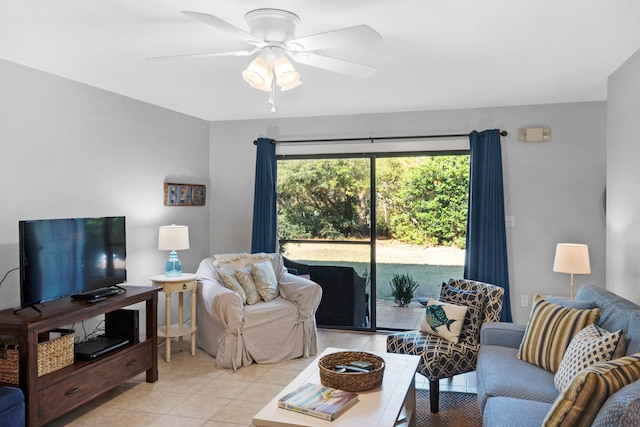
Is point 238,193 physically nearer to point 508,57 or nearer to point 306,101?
point 306,101

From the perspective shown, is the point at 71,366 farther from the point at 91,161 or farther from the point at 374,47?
the point at 374,47

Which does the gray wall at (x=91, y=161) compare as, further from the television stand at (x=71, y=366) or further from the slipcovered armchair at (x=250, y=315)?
the slipcovered armchair at (x=250, y=315)

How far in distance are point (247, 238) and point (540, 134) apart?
3.36 metres

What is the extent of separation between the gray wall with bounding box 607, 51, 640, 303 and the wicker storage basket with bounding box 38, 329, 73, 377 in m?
3.71

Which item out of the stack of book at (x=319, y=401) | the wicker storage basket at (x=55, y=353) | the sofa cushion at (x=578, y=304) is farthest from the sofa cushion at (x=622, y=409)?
the wicker storage basket at (x=55, y=353)

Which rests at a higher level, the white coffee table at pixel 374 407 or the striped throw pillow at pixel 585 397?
the striped throw pillow at pixel 585 397

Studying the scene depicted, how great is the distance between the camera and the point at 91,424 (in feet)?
10.6

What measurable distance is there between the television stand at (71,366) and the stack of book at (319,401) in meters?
1.49

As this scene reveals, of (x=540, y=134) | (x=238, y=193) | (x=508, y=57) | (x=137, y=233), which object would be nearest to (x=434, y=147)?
(x=540, y=134)

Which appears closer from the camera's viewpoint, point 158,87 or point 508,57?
point 508,57

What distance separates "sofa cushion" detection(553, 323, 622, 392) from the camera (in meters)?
2.32

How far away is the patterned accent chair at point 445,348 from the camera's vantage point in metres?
3.37

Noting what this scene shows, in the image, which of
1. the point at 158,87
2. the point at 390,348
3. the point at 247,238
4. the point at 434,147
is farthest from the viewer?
the point at 247,238

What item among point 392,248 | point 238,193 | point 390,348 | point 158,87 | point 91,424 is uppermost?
point 158,87
